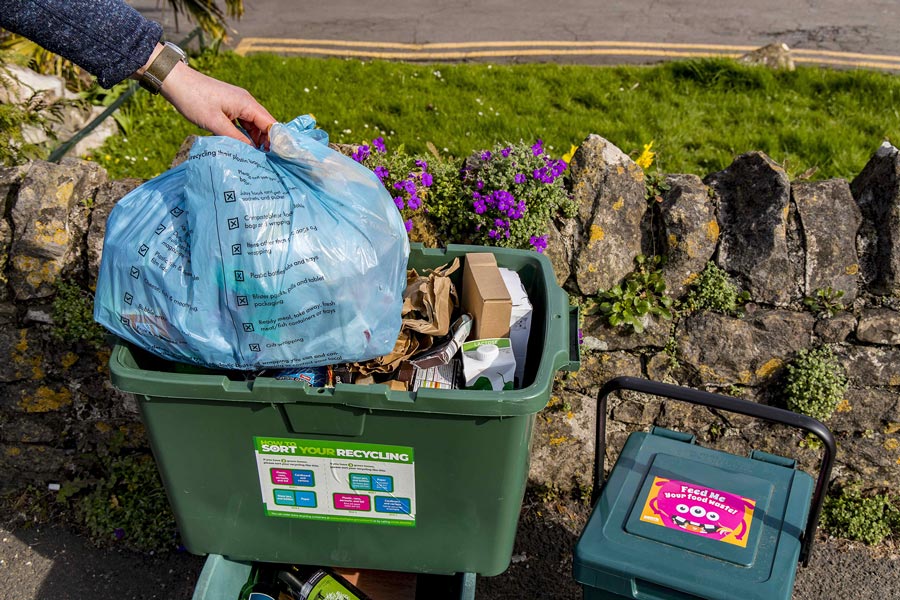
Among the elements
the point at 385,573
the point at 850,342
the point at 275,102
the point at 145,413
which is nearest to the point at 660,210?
the point at 850,342

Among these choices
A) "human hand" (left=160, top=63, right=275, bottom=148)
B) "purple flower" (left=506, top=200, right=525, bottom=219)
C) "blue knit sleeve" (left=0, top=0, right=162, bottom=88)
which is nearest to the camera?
"blue knit sleeve" (left=0, top=0, right=162, bottom=88)

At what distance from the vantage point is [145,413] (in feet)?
6.72

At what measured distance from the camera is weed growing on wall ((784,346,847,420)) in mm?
2945

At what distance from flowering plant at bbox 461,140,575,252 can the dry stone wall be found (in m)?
0.10

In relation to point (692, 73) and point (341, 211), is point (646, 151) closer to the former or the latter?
point (341, 211)

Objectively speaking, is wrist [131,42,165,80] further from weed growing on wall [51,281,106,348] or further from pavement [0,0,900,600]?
pavement [0,0,900,600]

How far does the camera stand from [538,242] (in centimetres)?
293

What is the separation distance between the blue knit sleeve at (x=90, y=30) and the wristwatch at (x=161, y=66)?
0.03 m

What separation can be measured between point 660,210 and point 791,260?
51 cm

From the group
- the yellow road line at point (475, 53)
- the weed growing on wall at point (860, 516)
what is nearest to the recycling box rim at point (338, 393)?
the weed growing on wall at point (860, 516)

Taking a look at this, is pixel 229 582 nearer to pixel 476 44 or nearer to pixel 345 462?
pixel 345 462

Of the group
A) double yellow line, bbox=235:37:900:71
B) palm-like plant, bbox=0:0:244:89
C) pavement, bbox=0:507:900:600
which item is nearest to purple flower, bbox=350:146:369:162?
pavement, bbox=0:507:900:600

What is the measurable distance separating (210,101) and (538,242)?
1254 millimetres

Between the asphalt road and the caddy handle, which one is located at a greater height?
the asphalt road
